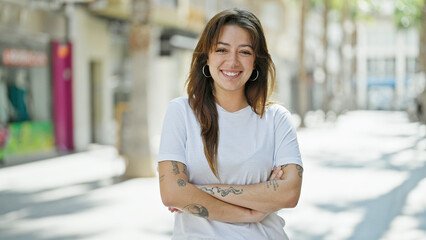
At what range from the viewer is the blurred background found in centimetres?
741

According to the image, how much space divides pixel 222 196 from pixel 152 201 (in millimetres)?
6367

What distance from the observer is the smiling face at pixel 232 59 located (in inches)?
98.0

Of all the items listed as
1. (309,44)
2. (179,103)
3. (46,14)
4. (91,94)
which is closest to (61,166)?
(46,14)

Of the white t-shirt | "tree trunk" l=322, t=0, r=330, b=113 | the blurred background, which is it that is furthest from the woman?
"tree trunk" l=322, t=0, r=330, b=113

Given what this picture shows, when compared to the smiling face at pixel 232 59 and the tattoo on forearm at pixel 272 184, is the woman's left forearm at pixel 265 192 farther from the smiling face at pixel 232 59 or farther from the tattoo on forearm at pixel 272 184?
the smiling face at pixel 232 59

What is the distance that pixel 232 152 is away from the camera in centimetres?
248

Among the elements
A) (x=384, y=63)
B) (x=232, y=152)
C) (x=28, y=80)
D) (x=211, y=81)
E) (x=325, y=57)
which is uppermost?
(x=211, y=81)

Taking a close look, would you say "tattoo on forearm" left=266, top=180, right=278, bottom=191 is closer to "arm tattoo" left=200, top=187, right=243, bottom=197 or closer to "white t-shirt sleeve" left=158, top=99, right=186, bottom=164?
"arm tattoo" left=200, top=187, right=243, bottom=197

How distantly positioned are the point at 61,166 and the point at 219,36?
11.3 meters

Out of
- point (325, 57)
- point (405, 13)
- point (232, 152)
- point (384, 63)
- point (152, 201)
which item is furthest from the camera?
point (384, 63)

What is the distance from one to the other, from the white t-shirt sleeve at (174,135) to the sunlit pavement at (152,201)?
412 centimetres

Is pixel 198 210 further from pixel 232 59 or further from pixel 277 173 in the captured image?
pixel 232 59

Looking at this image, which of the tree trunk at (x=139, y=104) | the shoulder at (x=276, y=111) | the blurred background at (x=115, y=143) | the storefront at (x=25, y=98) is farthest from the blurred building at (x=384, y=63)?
the shoulder at (x=276, y=111)

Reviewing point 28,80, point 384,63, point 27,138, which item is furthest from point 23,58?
point 384,63
